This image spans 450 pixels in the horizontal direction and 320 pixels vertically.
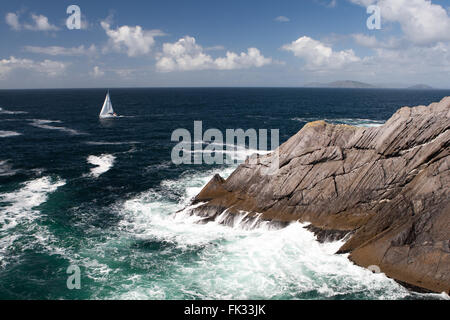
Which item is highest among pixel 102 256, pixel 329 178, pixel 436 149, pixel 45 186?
pixel 436 149

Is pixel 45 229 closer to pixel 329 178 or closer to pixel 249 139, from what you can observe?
pixel 329 178

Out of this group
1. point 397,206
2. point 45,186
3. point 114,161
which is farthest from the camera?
point 114,161

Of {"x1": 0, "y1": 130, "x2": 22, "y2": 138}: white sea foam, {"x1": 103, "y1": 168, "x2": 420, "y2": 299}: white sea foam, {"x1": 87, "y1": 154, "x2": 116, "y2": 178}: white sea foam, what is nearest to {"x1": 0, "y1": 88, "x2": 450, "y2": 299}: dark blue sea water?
{"x1": 103, "y1": 168, "x2": 420, "y2": 299}: white sea foam

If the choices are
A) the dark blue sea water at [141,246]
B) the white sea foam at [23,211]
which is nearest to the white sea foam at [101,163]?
the dark blue sea water at [141,246]

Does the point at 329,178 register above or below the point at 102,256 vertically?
above

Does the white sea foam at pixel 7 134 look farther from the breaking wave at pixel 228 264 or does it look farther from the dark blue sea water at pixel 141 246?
the breaking wave at pixel 228 264

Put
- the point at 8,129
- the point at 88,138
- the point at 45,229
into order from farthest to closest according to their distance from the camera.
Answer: the point at 8,129 → the point at 88,138 → the point at 45,229
